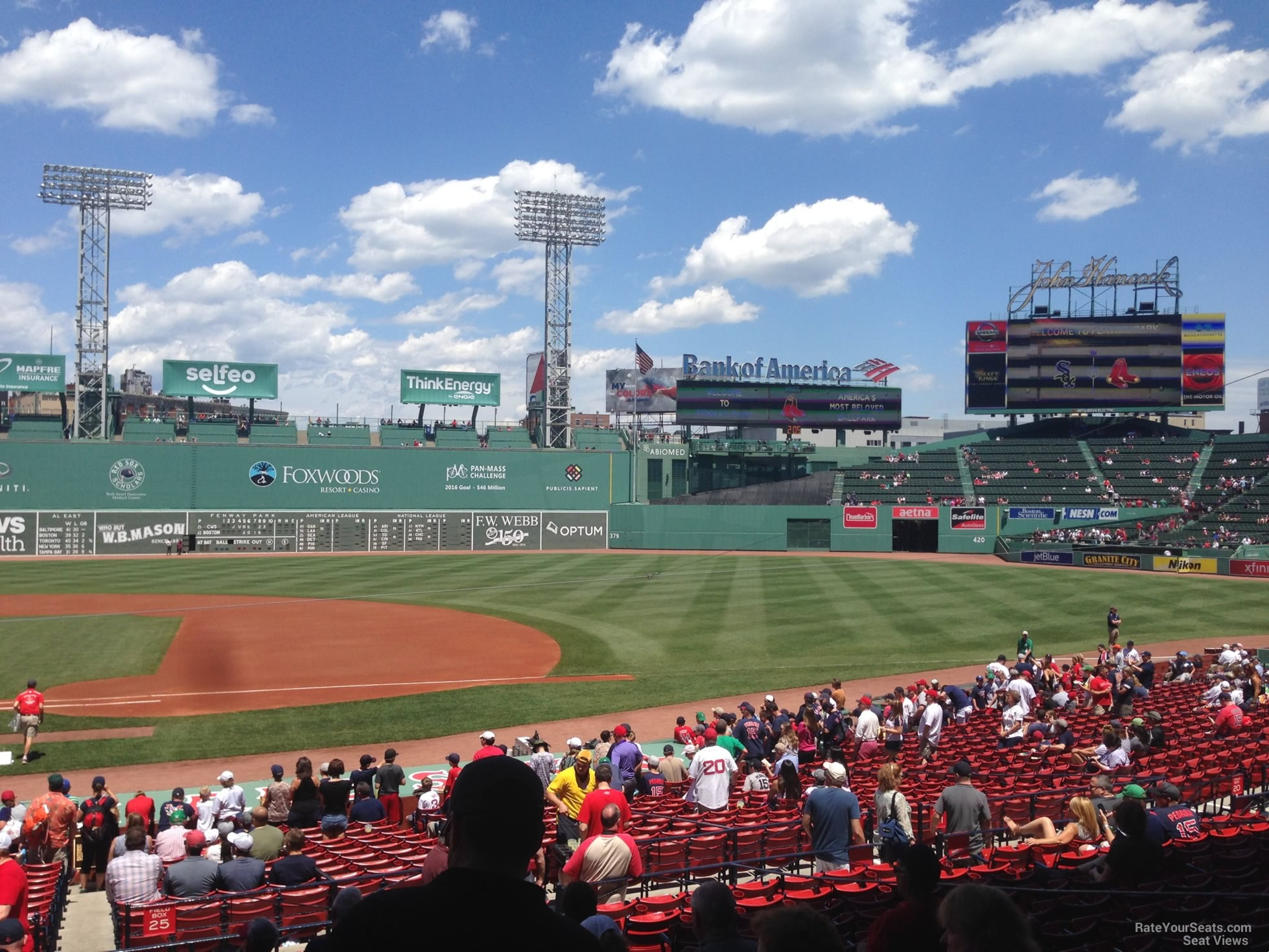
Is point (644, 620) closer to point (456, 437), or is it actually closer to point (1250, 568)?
point (1250, 568)

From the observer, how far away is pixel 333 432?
6788 centimetres

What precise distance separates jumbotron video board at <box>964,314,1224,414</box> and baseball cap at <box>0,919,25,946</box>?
76.5 metres

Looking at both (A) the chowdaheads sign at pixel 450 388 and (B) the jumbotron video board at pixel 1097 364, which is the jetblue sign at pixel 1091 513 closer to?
(B) the jumbotron video board at pixel 1097 364

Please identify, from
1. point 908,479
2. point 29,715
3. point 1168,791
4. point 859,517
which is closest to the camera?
point 1168,791

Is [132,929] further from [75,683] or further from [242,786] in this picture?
[75,683]

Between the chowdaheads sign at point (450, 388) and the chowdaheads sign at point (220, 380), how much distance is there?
9.72 m

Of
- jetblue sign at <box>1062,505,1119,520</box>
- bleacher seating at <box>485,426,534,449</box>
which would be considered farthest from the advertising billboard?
jetblue sign at <box>1062,505,1119,520</box>

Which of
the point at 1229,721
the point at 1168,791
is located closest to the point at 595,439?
the point at 1229,721

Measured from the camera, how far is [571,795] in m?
9.95

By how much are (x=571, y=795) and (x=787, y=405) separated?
68.6 m

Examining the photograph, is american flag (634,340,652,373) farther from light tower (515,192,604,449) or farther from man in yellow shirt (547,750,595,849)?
man in yellow shirt (547,750,595,849)

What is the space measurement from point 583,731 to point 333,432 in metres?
53.2

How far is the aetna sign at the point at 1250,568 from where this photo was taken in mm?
45094

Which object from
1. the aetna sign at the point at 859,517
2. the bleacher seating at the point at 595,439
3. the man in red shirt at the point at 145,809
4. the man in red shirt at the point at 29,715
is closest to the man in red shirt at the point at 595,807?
the man in red shirt at the point at 145,809
